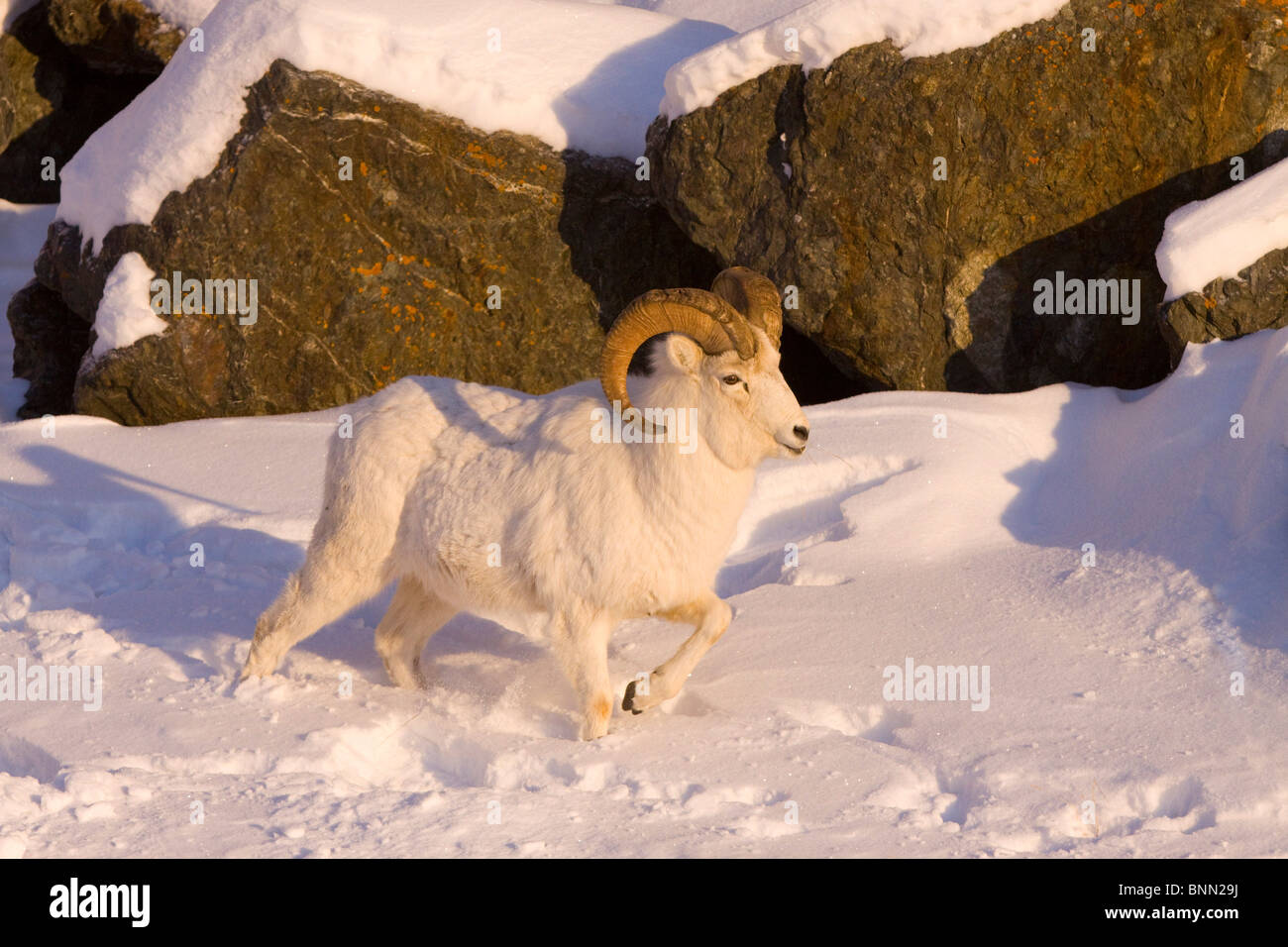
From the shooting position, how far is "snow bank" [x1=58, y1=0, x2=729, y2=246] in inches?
407

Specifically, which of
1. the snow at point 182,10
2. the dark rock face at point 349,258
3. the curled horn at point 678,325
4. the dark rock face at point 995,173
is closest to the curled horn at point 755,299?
the curled horn at point 678,325

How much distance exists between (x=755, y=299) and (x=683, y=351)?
47 centimetres

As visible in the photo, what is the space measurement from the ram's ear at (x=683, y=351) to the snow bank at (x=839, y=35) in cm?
460

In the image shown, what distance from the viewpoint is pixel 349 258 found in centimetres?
1027

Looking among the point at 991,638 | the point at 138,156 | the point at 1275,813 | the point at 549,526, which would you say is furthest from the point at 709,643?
the point at 138,156

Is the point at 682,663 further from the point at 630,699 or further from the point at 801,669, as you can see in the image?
the point at 801,669

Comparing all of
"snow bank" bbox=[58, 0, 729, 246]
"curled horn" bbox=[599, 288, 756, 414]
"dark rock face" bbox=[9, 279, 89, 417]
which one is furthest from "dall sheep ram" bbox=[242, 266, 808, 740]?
"dark rock face" bbox=[9, 279, 89, 417]

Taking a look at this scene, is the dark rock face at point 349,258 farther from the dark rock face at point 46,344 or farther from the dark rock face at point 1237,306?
the dark rock face at point 1237,306

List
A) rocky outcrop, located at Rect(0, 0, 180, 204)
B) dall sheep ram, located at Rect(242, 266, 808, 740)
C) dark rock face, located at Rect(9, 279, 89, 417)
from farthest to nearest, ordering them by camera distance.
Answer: rocky outcrop, located at Rect(0, 0, 180, 204)
dark rock face, located at Rect(9, 279, 89, 417)
dall sheep ram, located at Rect(242, 266, 808, 740)

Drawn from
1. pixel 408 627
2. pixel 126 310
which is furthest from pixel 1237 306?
pixel 126 310

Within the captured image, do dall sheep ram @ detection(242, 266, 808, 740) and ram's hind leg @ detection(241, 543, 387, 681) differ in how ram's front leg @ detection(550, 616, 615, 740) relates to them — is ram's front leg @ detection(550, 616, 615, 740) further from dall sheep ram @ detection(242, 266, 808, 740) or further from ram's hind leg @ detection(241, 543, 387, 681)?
ram's hind leg @ detection(241, 543, 387, 681)

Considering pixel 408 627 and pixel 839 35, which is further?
pixel 839 35

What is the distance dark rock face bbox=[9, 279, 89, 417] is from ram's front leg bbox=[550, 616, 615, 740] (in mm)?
7529
